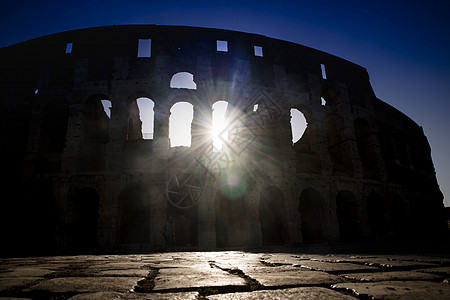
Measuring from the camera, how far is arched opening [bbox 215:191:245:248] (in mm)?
13376

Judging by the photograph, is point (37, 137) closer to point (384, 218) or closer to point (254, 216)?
point (254, 216)

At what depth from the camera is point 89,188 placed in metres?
12.7

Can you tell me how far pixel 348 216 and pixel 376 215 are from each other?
2.63 metres

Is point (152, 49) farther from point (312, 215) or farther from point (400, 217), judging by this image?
point (400, 217)

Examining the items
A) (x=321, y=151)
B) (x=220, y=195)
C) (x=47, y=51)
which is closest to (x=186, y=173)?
(x=220, y=195)

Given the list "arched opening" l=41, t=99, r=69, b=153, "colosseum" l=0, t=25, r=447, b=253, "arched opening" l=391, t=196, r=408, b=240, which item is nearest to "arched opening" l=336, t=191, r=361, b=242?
"colosseum" l=0, t=25, r=447, b=253

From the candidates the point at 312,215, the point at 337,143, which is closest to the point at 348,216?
the point at 312,215

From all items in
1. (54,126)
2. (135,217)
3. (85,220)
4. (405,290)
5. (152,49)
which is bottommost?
(405,290)

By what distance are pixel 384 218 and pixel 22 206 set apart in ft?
60.5

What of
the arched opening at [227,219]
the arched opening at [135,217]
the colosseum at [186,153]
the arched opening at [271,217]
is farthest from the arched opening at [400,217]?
the arched opening at [135,217]

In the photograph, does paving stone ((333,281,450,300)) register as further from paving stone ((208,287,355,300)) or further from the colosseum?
the colosseum

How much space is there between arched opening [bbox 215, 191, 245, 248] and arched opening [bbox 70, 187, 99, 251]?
587 centimetres

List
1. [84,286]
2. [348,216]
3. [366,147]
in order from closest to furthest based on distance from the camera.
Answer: [84,286] → [348,216] → [366,147]

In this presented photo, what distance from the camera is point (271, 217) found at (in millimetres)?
14492
